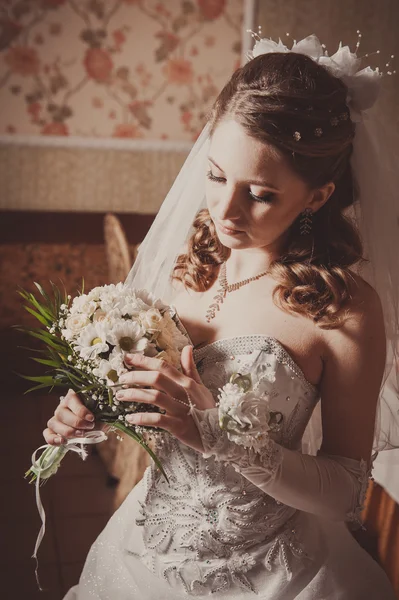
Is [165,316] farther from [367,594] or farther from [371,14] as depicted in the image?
[371,14]

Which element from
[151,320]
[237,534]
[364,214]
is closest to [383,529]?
[237,534]

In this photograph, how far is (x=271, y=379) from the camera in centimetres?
144

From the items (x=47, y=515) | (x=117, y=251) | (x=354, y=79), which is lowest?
(x=47, y=515)

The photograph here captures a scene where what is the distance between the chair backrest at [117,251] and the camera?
10.7 feet

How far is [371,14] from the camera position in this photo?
4863 millimetres

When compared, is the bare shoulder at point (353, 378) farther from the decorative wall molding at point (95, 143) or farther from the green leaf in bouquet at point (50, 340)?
the decorative wall molding at point (95, 143)

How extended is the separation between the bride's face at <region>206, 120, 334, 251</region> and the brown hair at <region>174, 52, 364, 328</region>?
0.9 inches

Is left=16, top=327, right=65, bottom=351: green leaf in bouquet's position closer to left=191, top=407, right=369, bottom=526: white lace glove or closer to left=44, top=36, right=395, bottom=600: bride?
left=44, top=36, right=395, bottom=600: bride

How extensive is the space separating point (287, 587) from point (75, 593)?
0.51 meters

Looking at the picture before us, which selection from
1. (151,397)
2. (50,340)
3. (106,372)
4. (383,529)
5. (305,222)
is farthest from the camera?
(383,529)

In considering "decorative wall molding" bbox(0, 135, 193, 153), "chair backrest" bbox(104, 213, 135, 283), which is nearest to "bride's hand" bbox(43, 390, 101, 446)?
"chair backrest" bbox(104, 213, 135, 283)

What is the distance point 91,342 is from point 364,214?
2.28ft

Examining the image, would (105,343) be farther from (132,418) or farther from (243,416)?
(243,416)

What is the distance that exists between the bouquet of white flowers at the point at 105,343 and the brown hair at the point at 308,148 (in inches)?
11.2
